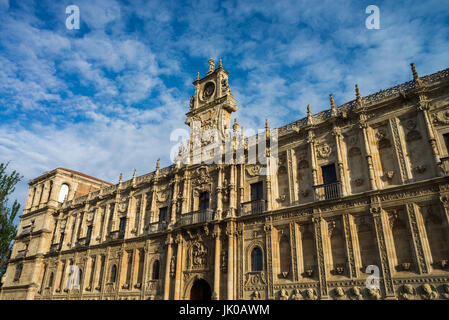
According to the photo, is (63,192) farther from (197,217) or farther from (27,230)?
(197,217)

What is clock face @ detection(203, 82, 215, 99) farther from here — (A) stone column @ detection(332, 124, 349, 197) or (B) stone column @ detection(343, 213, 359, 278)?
(B) stone column @ detection(343, 213, 359, 278)

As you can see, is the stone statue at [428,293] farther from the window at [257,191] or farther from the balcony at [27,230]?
the balcony at [27,230]

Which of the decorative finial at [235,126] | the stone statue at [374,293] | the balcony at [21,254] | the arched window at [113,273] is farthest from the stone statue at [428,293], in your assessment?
the balcony at [21,254]

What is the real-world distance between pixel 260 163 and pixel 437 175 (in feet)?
32.2

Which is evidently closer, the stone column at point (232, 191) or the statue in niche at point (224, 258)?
the statue in niche at point (224, 258)

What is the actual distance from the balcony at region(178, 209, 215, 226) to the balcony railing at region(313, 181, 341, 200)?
737cm

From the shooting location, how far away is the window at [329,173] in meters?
18.9

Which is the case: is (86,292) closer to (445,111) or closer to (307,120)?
(307,120)

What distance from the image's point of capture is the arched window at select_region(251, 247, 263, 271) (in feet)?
64.8

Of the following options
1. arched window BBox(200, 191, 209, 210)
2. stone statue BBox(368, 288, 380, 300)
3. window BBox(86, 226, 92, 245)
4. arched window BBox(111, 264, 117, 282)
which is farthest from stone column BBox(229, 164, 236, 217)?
window BBox(86, 226, 92, 245)

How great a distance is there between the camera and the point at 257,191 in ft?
71.7

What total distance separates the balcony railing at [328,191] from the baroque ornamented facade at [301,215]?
0.18ft

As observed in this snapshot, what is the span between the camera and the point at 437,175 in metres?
15.4

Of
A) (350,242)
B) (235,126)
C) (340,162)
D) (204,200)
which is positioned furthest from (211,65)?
(350,242)
